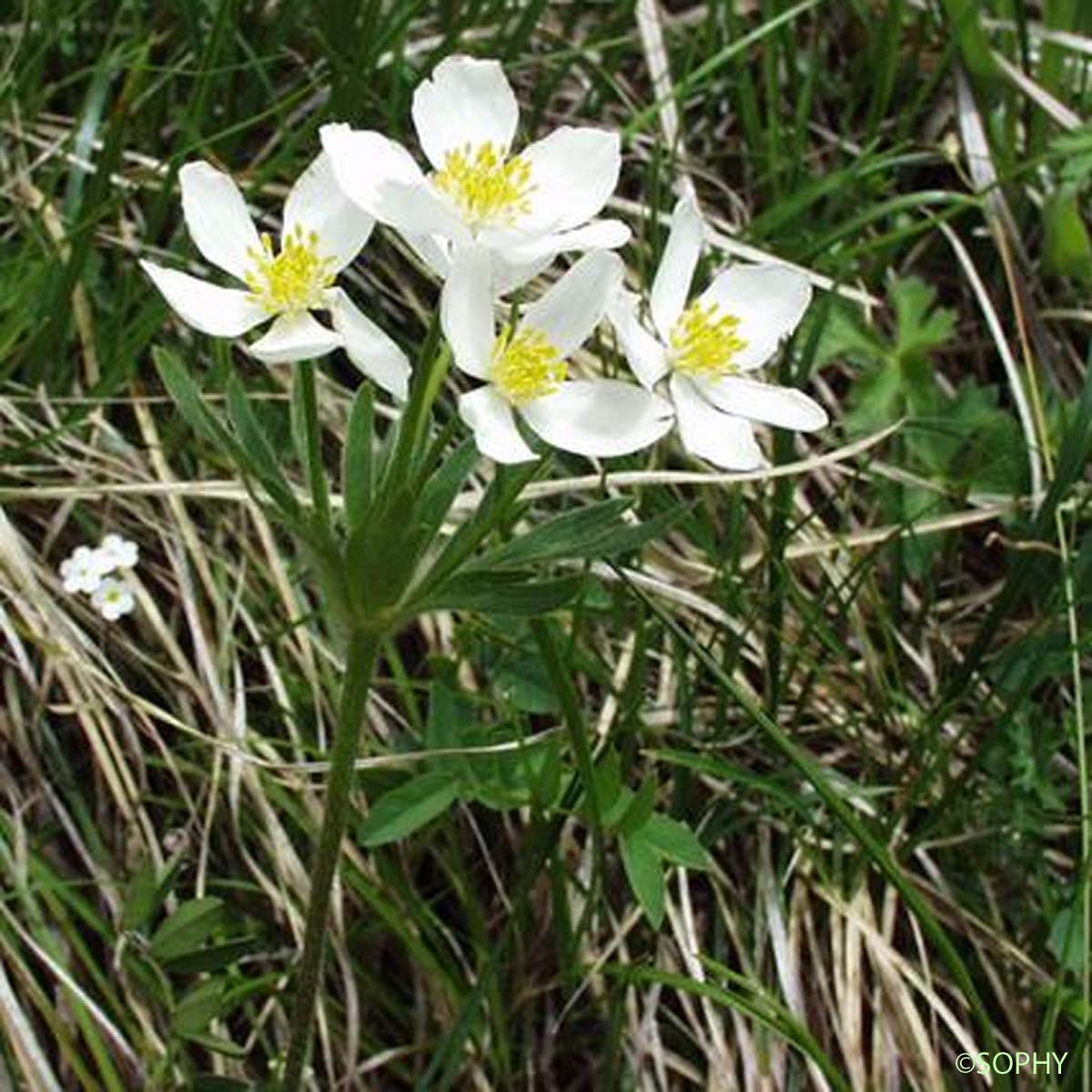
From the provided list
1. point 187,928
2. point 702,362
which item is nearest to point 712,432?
point 702,362

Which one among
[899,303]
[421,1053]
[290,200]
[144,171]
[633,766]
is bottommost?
[421,1053]

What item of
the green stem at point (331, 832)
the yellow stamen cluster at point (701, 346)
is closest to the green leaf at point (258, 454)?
the green stem at point (331, 832)

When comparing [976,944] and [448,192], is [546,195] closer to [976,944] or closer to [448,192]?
[448,192]

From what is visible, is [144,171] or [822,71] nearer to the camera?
[144,171]

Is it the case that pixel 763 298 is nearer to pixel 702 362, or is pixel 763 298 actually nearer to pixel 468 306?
pixel 702 362

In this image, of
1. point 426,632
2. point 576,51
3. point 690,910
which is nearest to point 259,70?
point 576,51

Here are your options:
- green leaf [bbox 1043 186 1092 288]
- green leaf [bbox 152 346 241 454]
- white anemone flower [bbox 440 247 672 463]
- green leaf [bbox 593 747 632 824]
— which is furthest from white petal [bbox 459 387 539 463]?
green leaf [bbox 1043 186 1092 288]

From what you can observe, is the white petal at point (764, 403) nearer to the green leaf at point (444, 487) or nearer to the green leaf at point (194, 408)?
the green leaf at point (444, 487)

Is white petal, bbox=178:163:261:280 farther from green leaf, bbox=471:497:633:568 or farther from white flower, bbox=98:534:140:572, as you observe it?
white flower, bbox=98:534:140:572
